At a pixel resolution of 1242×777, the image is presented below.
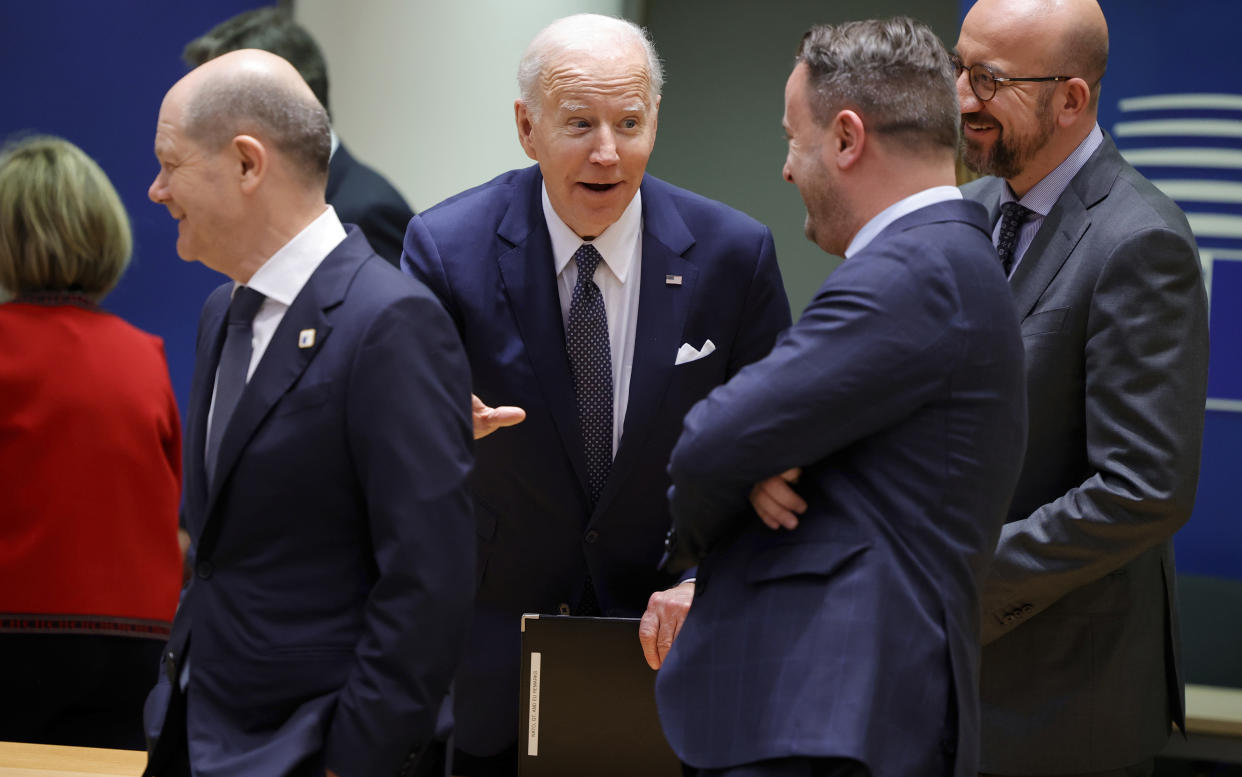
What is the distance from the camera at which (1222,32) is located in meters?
3.98

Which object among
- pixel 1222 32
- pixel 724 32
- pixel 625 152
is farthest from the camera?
pixel 724 32

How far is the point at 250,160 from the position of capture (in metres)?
1.76

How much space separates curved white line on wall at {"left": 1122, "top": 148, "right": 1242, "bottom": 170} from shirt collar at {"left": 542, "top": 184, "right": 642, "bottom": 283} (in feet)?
7.40

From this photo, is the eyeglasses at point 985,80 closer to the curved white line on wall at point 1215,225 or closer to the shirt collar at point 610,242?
the shirt collar at point 610,242

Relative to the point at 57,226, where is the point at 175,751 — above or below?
below

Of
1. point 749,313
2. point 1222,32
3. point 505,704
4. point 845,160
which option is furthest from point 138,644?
point 1222,32

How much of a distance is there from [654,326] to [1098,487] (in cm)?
83

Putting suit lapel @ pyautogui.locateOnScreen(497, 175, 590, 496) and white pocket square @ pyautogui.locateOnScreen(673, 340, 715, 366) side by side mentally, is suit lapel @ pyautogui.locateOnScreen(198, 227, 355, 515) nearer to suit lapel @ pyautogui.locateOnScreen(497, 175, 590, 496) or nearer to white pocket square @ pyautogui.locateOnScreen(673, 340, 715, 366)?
suit lapel @ pyautogui.locateOnScreen(497, 175, 590, 496)

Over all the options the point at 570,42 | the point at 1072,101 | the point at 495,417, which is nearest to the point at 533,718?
the point at 495,417

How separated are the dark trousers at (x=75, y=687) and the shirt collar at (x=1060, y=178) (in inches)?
96.5

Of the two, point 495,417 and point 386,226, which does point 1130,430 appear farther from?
point 386,226

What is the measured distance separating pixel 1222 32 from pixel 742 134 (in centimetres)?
240

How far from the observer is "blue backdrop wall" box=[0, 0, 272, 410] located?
4.37m

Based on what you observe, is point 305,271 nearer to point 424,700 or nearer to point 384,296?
point 384,296
